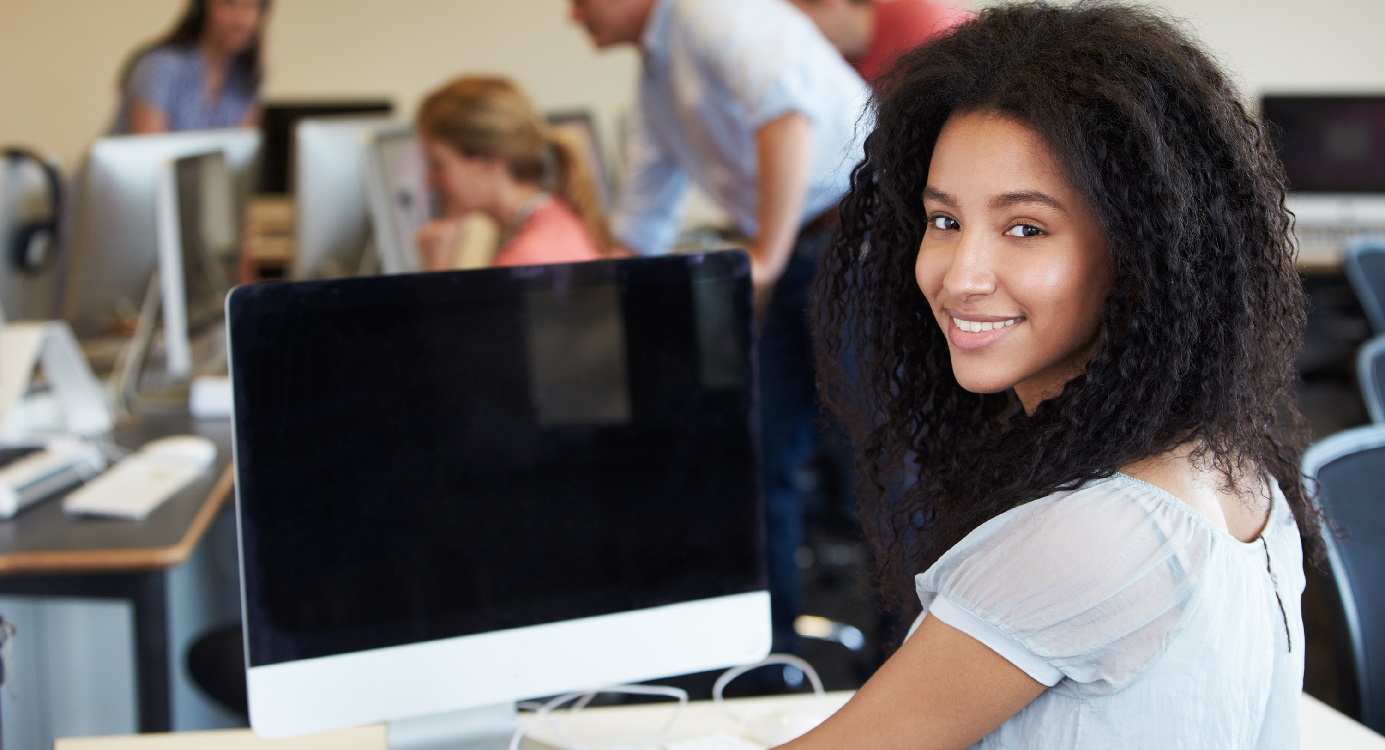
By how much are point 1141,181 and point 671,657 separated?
540 mm

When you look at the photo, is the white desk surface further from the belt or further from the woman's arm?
the belt

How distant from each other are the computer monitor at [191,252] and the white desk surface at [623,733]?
1104 millimetres

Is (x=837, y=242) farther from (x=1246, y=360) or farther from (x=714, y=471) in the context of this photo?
(x=1246, y=360)

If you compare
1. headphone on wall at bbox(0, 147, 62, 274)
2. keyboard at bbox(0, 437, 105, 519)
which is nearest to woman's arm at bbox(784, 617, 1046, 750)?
keyboard at bbox(0, 437, 105, 519)

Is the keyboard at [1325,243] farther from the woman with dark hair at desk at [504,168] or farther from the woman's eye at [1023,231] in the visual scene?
the woman's eye at [1023,231]

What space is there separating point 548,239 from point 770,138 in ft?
1.37

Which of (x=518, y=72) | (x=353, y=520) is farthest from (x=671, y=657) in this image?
(x=518, y=72)

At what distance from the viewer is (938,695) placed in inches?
31.3

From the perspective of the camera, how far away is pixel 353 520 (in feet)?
3.22

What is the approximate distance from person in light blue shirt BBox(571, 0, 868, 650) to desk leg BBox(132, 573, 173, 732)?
0.90 meters

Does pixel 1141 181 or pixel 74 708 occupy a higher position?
pixel 1141 181

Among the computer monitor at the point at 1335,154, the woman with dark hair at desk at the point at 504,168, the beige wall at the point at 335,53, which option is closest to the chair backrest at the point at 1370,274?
the computer monitor at the point at 1335,154

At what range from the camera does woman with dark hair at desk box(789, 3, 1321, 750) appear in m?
0.78

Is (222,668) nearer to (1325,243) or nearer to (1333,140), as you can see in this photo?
(1325,243)
